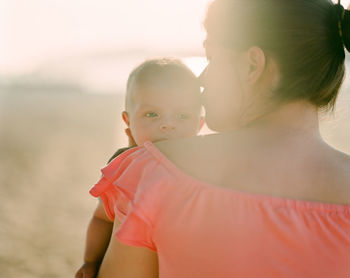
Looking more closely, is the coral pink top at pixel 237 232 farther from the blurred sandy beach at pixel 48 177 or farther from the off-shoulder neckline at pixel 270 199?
the blurred sandy beach at pixel 48 177

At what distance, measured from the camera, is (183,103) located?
227 cm

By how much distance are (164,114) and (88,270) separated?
76cm

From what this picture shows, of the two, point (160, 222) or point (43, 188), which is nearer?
point (160, 222)

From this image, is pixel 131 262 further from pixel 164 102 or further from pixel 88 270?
pixel 164 102

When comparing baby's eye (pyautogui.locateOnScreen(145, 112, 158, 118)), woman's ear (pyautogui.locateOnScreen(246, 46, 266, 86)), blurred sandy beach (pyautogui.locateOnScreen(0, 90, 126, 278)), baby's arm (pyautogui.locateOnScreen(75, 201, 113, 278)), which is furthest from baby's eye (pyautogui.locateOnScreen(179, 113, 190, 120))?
blurred sandy beach (pyautogui.locateOnScreen(0, 90, 126, 278))

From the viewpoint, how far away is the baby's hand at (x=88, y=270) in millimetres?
1994

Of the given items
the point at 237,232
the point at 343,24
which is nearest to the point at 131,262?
the point at 237,232

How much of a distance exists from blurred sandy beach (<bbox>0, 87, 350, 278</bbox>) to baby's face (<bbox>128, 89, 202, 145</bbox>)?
60cm

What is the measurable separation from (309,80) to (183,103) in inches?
34.5

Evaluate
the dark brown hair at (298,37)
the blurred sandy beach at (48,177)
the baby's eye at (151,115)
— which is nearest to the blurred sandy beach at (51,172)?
the blurred sandy beach at (48,177)

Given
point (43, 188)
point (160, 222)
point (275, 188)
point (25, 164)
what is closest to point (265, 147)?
point (275, 188)

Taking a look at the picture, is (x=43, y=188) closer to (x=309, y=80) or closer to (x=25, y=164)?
(x=25, y=164)

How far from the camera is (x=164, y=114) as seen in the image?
2289 millimetres

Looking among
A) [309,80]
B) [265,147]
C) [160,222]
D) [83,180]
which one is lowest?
[83,180]
